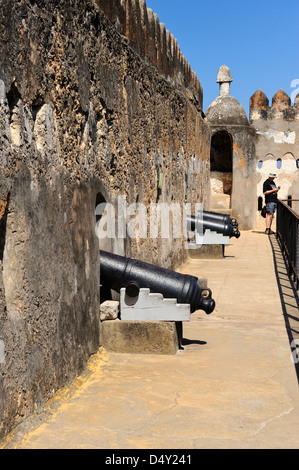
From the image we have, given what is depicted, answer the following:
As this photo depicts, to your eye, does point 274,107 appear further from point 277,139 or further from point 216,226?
point 216,226

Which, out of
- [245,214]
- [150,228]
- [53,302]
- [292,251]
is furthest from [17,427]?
[245,214]

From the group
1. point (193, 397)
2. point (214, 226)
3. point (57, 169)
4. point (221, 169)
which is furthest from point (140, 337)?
point (221, 169)

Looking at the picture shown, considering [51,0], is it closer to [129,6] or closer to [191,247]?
[129,6]

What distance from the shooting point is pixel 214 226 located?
11547 millimetres

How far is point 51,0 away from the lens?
403cm

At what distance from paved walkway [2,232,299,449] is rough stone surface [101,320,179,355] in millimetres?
83

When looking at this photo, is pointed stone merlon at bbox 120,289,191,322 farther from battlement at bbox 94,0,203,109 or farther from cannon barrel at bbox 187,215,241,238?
cannon barrel at bbox 187,215,241,238

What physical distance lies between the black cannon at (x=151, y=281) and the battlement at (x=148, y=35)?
85.3 inches

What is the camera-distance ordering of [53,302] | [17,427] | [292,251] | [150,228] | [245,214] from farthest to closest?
[245,214] < [292,251] < [150,228] < [53,302] < [17,427]

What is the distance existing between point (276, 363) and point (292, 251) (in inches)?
179

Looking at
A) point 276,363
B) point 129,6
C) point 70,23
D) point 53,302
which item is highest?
point 129,6

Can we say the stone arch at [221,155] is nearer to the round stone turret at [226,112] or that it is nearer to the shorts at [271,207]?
the round stone turret at [226,112]

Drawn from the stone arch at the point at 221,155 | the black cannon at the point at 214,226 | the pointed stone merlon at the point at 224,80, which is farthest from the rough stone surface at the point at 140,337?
the pointed stone merlon at the point at 224,80

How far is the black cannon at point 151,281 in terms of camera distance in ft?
17.0
